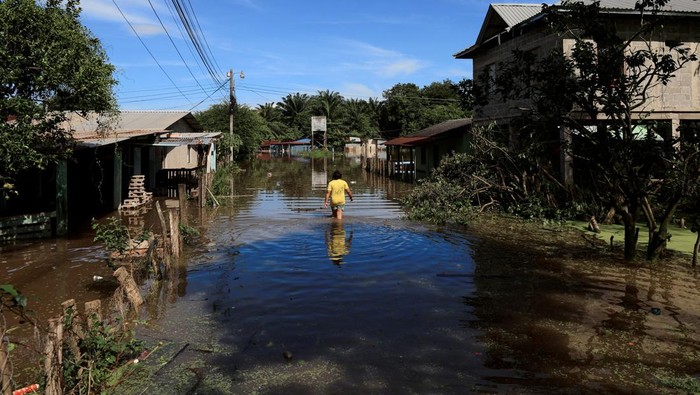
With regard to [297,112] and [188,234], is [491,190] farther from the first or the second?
[297,112]

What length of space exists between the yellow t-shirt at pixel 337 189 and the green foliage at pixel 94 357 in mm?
9777

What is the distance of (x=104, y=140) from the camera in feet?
50.6

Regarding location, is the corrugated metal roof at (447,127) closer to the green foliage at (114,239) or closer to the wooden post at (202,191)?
the wooden post at (202,191)

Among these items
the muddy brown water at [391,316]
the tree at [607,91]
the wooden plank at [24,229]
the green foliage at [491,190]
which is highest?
the tree at [607,91]

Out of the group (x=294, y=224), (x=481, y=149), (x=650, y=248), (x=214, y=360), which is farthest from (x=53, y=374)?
(x=481, y=149)

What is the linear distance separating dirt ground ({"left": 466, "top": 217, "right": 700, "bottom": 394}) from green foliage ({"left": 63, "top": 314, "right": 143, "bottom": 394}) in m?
3.87

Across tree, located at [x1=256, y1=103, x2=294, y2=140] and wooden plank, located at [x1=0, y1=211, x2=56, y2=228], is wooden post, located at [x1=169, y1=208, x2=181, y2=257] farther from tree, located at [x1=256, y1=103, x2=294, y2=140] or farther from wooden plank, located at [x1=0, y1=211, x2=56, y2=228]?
tree, located at [x1=256, y1=103, x2=294, y2=140]

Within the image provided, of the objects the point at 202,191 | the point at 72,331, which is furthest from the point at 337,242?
the point at 202,191

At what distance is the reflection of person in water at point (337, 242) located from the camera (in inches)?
449

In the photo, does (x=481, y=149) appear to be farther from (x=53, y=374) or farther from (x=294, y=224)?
(x=53, y=374)

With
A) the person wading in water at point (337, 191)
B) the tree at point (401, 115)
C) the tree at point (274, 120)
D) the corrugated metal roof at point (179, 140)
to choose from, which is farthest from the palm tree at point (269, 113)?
the person wading in water at point (337, 191)

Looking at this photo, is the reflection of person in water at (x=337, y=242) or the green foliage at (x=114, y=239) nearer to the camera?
the green foliage at (x=114, y=239)

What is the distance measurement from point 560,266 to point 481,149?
31.3 ft

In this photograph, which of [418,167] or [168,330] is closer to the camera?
[168,330]
